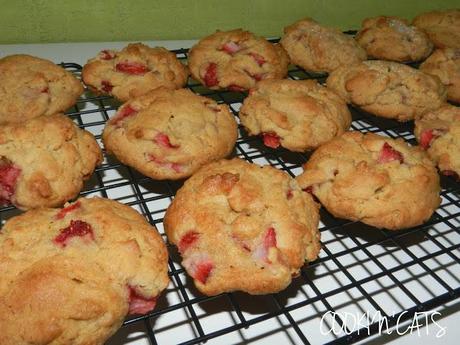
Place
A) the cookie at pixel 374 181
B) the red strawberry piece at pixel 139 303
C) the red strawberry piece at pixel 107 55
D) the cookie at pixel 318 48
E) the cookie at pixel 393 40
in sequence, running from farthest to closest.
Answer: the cookie at pixel 393 40
the cookie at pixel 318 48
the red strawberry piece at pixel 107 55
the cookie at pixel 374 181
the red strawberry piece at pixel 139 303

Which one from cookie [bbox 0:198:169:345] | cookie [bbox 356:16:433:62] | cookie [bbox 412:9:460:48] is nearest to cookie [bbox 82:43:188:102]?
cookie [bbox 0:198:169:345]

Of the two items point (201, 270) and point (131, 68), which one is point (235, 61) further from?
point (201, 270)

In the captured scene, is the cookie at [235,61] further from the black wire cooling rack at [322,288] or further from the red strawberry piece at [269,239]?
the red strawberry piece at [269,239]

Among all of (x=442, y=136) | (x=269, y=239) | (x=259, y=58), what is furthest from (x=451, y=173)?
(x=259, y=58)

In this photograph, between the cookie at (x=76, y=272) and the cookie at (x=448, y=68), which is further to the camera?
the cookie at (x=448, y=68)

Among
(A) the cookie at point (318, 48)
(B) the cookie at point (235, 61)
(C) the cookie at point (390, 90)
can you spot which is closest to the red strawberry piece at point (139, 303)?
(B) the cookie at point (235, 61)

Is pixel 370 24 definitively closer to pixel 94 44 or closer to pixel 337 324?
pixel 94 44

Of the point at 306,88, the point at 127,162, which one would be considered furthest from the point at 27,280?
the point at 306,88
